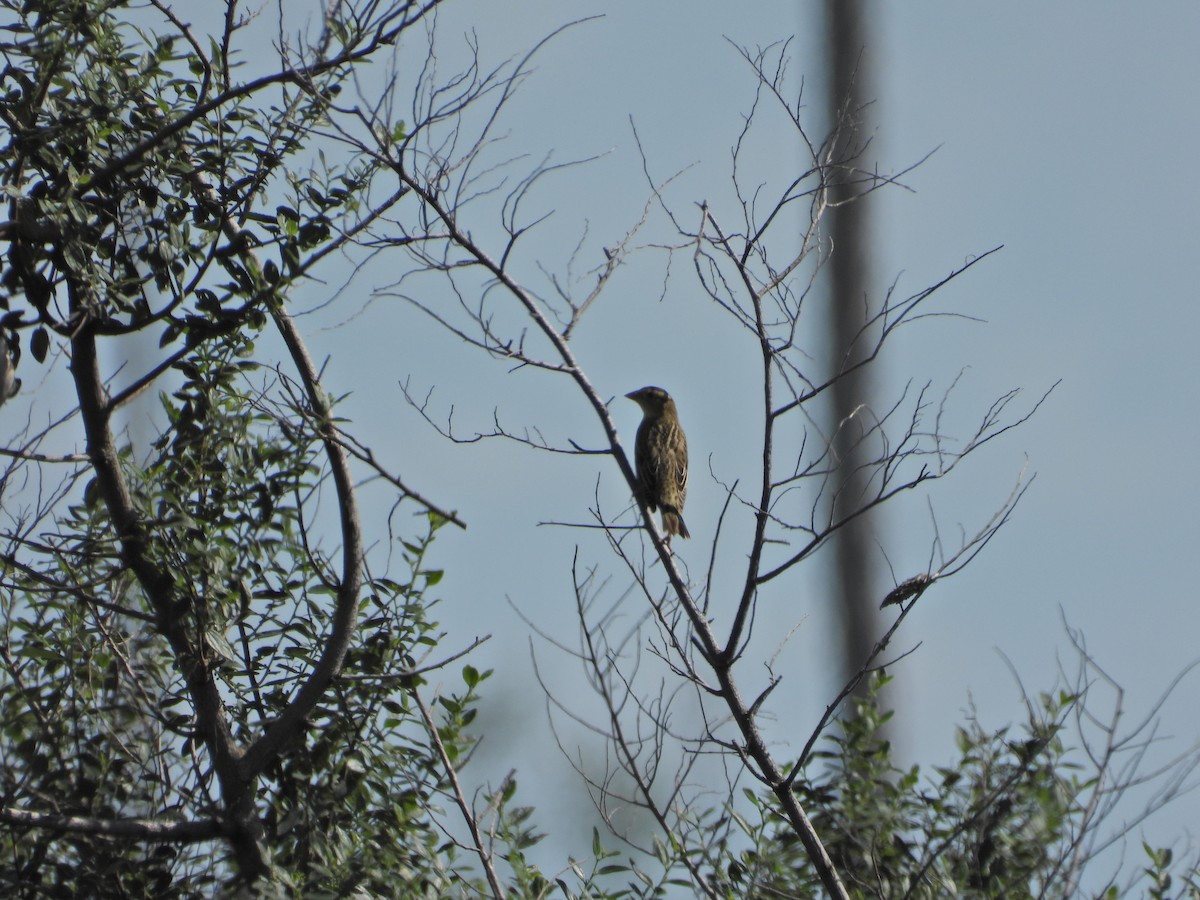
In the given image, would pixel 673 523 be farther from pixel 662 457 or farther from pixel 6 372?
pixel 6 372

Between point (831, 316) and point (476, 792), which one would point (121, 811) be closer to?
point (476, 792)

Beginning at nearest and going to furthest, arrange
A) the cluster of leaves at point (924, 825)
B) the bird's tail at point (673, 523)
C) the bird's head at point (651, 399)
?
1. the cluster of leaves at point (924, 825)
2. the bird's tail at point (673, 523)
3. the bird's head at point (651, 399)

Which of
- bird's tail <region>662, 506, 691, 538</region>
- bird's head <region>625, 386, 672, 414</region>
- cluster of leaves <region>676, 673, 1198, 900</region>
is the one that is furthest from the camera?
bird's head <region>625, 386, 672, 414</region>

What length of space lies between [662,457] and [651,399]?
0.88 metres

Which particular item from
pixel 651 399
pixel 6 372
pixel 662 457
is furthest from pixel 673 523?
pixel 6 372

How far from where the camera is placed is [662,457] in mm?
6797

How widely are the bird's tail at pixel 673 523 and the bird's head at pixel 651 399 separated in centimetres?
113

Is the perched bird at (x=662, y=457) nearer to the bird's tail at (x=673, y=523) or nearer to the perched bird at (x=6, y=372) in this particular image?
the bird's tail at (x=673, y=523)

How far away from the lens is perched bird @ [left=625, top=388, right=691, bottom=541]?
21.2 ft

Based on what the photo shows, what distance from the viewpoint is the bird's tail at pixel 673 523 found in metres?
6.39

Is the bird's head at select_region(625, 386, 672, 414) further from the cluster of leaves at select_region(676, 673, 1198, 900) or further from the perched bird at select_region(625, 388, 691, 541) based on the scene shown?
the cluster of leaves at select_region(676, 673, 1198, 900)

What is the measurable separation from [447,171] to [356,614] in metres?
1.20

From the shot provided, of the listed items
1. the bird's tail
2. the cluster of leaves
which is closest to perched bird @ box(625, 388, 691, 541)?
the bird's tail

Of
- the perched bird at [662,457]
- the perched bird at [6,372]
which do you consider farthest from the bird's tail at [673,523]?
the perched bird at [6,372]
